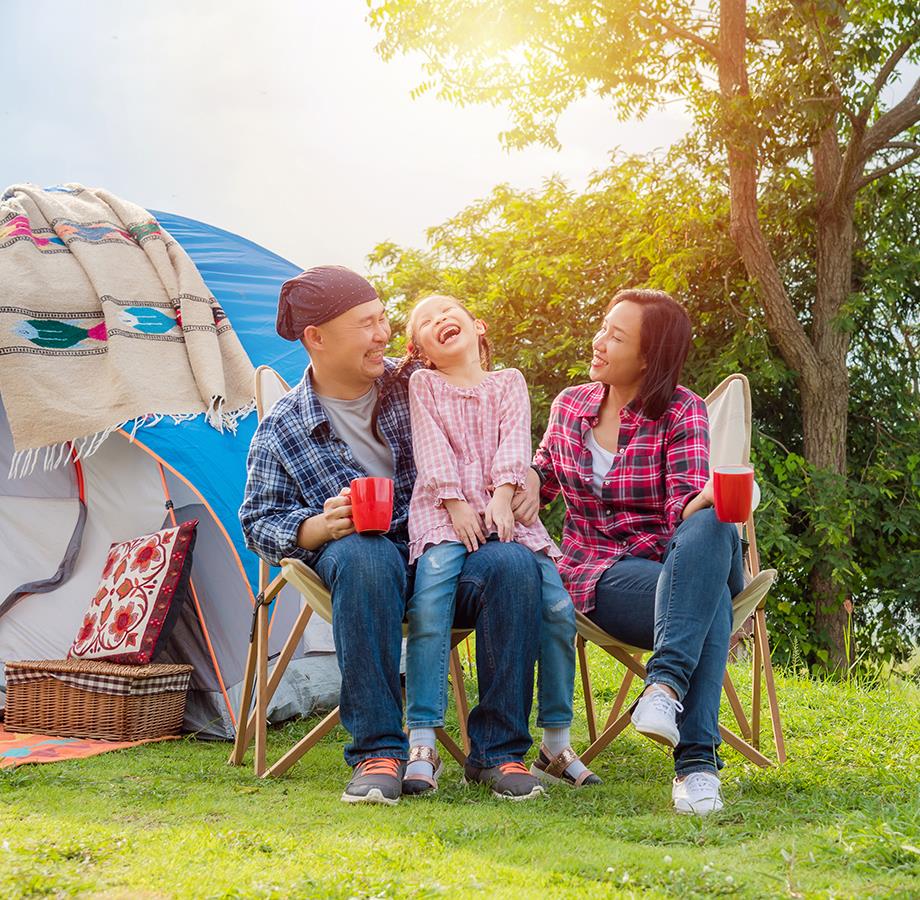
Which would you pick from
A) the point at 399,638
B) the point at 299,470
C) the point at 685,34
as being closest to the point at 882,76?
the point at 685,34

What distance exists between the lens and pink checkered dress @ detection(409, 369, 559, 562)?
88.2 inches

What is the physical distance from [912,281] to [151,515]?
14.6ft

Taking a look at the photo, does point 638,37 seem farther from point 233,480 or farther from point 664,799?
point 664,799

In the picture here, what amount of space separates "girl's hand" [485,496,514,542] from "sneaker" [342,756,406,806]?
0.52 metres

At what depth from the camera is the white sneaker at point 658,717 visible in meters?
1.86

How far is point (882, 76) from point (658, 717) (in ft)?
15.9

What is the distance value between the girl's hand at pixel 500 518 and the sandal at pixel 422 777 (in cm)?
47

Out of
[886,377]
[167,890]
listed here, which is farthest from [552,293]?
[167,890]

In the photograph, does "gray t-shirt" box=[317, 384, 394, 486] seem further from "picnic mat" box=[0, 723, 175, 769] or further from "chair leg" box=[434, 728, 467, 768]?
"picnic mat" box=[0, 723, 175, 769]

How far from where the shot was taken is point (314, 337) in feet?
8.04

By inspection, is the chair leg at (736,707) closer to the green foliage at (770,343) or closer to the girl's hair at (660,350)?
the girl's hair at (660,350)

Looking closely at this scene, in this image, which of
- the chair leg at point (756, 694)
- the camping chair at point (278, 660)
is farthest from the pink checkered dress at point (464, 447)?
the chair leg at point (756, 694)

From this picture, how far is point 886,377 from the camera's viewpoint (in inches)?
239

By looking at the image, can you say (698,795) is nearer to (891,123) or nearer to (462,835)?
(462,835)
